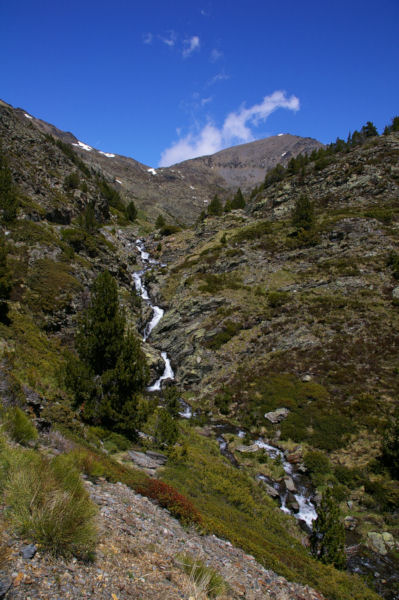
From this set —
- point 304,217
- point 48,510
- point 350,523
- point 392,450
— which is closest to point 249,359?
point 392,450

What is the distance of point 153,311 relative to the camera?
48.5 metres

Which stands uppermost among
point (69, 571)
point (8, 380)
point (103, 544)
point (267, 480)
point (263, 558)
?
point (8, 380)

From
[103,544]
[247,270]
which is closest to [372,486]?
[103,544]

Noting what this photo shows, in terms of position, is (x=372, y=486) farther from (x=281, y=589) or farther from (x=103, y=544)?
(x=103, y=544)

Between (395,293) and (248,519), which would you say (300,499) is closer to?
(248,519)

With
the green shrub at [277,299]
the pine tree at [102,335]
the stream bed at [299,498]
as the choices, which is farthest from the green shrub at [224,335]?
the pine tree at [102,335]

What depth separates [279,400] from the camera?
2538cm

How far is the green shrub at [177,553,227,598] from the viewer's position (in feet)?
17.4

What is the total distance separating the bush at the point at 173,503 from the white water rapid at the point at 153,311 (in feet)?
77.4

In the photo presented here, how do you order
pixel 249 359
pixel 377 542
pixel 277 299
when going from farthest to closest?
pixel 277 299 → pixel 249 359 → pixel 377 542

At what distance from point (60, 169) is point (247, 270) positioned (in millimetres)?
47514

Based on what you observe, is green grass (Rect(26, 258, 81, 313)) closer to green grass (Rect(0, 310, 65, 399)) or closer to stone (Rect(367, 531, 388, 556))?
green grass (Rect(0, 310, 65, 399))

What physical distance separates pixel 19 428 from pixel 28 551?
410cm

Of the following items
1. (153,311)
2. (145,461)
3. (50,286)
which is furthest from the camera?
(153,311)
